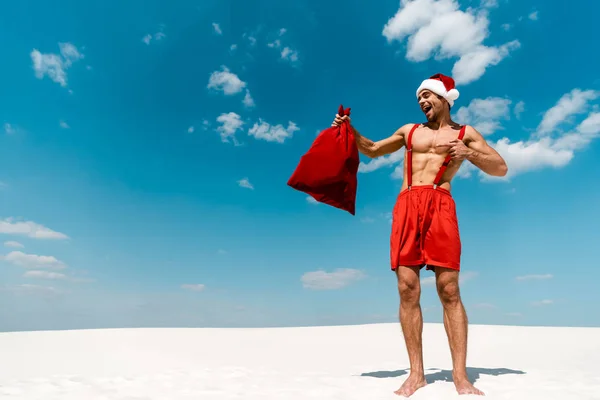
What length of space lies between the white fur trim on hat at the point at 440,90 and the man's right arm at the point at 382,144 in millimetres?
409

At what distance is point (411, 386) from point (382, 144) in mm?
2193

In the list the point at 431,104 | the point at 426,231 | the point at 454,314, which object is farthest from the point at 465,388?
the point at 431,104

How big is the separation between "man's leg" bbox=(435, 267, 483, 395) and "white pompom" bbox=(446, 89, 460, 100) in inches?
64.0

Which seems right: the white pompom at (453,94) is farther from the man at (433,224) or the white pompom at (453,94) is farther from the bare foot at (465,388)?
the bare foot at (465,388)

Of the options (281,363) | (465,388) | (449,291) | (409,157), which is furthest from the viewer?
(281,363)

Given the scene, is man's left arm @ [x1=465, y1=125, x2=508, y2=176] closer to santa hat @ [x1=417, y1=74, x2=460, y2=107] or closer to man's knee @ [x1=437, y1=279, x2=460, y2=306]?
santa hat @ [x1=417, y1=74, x2=460, y2=107]

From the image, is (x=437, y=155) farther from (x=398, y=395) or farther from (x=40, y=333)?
(x=40, y=333)

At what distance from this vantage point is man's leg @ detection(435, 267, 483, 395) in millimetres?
3738

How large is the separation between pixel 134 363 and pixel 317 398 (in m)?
3.60

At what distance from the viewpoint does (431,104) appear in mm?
4211

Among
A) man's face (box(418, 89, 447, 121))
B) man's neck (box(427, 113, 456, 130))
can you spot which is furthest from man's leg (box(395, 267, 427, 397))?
man's face (box(418, 89, 447, 121))

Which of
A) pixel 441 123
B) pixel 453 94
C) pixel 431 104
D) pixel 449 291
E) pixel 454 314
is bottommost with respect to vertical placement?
pixel 454 314

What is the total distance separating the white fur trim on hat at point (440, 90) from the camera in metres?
4.22

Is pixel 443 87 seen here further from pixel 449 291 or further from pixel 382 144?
pixel 449 291
